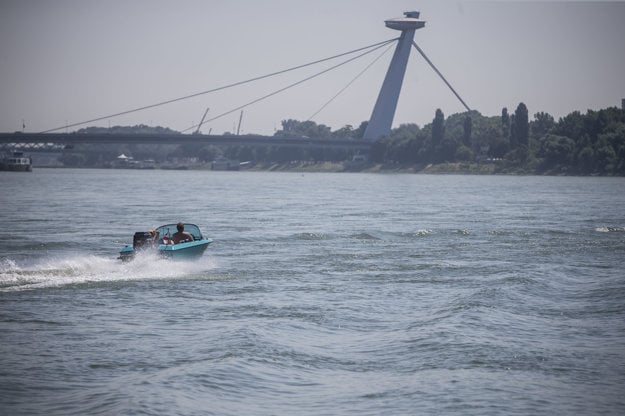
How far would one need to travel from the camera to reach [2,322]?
1992 centimetres

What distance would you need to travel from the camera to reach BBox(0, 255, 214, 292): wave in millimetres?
25703

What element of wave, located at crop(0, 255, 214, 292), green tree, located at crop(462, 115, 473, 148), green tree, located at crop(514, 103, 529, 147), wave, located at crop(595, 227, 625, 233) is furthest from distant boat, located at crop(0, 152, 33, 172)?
wave, located at crop(0, 255, 214, 292)

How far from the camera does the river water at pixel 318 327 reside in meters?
14.3

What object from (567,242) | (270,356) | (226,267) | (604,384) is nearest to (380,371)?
(270,356)

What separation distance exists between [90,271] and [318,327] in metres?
10.7

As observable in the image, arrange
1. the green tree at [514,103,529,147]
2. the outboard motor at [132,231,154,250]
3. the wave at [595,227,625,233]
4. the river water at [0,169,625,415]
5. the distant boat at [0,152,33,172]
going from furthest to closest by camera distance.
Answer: the distant boat at [0,152,33,172], the green tree at [514,103,529,147], the wave at [595,227,625,233], the outboard motor at [132,231,154,250], the river water at [0,169,625,415]

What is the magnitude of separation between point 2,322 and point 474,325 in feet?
34.2

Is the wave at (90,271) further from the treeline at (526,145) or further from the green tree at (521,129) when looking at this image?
the green tree at (521,129)

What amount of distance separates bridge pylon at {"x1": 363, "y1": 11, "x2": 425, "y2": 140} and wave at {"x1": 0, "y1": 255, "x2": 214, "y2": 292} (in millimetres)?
127079

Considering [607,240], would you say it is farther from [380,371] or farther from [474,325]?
[380,371]

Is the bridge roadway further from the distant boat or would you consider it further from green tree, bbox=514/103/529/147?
green tree, bbox=514/103/529/147

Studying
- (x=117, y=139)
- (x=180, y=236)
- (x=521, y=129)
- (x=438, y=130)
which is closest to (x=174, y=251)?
(x=180, y=236)

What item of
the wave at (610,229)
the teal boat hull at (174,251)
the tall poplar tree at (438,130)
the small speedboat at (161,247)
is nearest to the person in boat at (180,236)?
the small speedboat at (161,247)

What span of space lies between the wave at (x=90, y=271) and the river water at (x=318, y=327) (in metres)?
0.07
